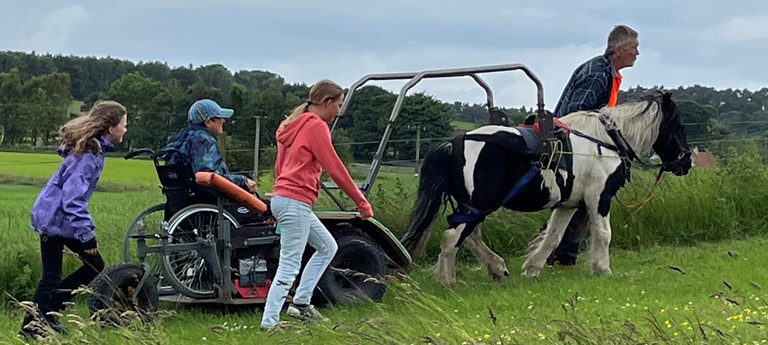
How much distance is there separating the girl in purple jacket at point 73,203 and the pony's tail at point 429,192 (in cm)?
286

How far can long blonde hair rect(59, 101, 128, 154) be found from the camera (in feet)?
21.9

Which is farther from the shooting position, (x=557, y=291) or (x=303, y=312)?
(x=557, y=291)

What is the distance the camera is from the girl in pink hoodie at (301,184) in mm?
6617

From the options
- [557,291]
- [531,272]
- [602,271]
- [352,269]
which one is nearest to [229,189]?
[352,269]

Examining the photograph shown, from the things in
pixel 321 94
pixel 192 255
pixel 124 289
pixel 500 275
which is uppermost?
pixel 321 94

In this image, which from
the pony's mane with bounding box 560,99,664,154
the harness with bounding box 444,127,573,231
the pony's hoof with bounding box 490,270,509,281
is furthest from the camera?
the pony's mane with bounding box 560,99,664,154

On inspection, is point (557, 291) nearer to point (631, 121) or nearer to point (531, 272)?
point (531, 272)

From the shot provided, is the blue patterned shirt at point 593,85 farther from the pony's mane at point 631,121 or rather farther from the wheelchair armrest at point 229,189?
the wheelchair armrest at point 229,189

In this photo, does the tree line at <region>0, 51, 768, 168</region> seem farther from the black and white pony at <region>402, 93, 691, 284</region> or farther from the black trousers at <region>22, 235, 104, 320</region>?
the black trousers at <region>22, 235, 104, 320</region>

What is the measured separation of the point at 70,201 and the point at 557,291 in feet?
12.4

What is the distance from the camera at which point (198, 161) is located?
24.9ft

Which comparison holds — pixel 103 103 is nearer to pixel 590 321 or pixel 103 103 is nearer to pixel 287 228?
pixel 287 228

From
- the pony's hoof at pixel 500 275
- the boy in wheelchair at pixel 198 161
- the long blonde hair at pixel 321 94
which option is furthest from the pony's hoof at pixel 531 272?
the long blonde hair at pixel 321 94

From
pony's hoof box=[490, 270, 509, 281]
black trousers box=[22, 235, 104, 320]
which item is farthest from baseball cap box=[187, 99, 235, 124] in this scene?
pony's hoof box=[490, 270, 509, 281]
